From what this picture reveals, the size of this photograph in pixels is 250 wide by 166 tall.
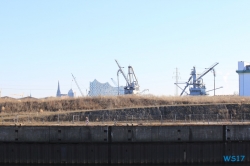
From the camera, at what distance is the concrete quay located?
137 feet

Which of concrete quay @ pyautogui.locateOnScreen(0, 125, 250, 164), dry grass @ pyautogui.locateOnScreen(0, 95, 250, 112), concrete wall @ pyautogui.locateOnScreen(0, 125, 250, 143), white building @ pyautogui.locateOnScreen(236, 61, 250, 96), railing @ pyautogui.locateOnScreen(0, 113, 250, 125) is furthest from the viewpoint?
white building @ pyautogui.locateOnScreen(236, 61, 250, 96)

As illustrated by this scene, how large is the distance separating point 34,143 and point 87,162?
19.9 ft

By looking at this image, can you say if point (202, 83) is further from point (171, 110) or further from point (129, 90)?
point (171, 110)

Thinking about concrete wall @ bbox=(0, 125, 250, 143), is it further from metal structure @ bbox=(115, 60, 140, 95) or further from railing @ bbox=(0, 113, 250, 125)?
metal structure @ bbox=(115, 60, 140, 95)

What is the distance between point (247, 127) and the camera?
1703 inches

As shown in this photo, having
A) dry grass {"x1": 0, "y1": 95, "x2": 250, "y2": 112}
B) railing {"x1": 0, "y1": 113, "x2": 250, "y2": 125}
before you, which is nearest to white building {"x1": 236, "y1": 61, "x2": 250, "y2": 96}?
dry grass {"x1": 0, "y1": 95, "x2": 250, "y2": 112}

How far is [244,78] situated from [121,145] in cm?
8729

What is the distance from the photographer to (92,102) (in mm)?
73688

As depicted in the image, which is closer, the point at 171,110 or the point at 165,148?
the point at 165,148

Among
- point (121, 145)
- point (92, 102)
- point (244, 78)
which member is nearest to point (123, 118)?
point (92, 102)

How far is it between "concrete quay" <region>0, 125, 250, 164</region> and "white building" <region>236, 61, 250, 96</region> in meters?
80.4

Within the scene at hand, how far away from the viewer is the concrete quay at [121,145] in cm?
4178

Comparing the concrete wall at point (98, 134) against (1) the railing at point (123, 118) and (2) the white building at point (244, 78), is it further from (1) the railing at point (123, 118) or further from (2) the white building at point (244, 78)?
(2) the white building at point (244, 78)

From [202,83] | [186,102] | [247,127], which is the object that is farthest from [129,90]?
[247,127]
